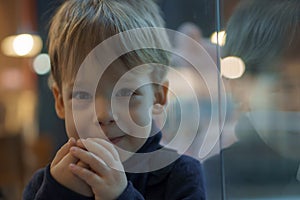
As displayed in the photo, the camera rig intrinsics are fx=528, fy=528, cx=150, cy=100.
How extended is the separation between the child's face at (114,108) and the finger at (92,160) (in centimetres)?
2

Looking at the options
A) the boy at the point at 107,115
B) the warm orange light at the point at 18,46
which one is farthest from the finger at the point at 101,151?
the warm orange light at the point at 18,46

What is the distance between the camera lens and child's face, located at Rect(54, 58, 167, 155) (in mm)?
428

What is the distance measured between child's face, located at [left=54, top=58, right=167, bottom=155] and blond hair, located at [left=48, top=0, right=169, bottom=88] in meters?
0.01

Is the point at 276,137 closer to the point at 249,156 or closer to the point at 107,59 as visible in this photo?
the point at 249,156

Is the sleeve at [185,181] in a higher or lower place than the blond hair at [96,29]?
lower

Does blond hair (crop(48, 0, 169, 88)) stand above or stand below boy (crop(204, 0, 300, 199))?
above

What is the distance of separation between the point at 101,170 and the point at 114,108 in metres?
0.05

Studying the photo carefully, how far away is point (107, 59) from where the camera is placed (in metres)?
0.43

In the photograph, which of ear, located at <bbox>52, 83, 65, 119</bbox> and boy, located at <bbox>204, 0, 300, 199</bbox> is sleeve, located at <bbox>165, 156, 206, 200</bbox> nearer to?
boy, located at <bbox>204, 0, 300, 199</bbox>

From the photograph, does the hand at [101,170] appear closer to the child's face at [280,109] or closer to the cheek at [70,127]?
the cheek at [70,127]

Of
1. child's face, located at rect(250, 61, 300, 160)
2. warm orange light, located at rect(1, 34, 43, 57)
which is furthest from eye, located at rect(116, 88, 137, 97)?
warm orange light, located at rect(1, 34, 43, 57)

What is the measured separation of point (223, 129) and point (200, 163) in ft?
0.13

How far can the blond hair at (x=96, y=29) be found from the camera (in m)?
Result: 0.44

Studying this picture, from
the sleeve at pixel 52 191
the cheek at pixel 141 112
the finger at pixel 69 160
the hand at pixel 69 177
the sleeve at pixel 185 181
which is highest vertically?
the cheek at pixel 141 112
